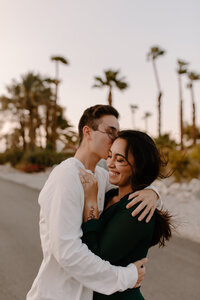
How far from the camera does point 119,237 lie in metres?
1.44

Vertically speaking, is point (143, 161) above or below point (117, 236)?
above

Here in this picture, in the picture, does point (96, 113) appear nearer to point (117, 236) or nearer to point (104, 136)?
point (104, 136)

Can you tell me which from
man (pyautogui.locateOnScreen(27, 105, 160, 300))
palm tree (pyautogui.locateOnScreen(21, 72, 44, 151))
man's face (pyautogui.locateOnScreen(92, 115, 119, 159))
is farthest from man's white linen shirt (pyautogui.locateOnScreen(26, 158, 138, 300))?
palm tree (pyautogui.locateOnScreen(21, 72, 44, 151))

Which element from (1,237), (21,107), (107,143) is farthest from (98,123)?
(21,107)

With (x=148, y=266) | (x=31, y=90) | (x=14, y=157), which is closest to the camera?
(x=148, y=266)

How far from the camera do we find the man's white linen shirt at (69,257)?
1433 millimetres

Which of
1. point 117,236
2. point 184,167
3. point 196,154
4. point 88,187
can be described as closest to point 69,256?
point 117,236

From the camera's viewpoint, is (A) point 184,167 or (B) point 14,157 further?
(B) point 14,157

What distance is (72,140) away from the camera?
106 inches

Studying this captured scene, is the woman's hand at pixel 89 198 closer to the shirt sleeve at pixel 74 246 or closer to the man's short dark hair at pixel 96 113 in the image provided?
the shirt sleeve at pixel 74 246

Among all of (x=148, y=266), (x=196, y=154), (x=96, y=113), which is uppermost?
(x=96, y=113)

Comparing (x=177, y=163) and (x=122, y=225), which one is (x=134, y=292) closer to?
(x=122, y=225)

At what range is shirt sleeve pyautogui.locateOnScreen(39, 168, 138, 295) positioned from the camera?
143 centimetres

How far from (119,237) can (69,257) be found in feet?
0.82
